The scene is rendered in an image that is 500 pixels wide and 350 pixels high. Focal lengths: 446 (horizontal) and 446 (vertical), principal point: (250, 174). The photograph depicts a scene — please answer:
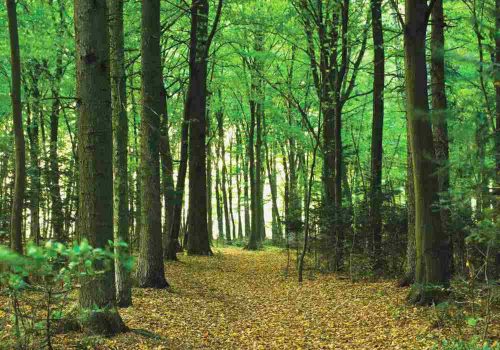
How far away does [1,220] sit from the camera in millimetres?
10820

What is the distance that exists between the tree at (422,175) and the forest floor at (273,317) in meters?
0.61

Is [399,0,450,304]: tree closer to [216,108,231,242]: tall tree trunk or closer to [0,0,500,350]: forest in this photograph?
[0,0,500,350]: forest

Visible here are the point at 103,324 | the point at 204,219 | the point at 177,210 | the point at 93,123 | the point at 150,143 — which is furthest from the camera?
the point at 204,219

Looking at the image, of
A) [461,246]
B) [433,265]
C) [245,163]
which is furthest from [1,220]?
[245,163]

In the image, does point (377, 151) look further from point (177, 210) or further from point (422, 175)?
point (177, 210)

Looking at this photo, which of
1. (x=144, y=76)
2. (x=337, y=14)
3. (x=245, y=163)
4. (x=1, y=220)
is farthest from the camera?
(x=245, y=163)

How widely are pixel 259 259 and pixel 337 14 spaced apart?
10.0 m

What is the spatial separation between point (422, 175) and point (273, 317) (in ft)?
12.5

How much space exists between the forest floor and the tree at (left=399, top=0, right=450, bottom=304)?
2.00 feet

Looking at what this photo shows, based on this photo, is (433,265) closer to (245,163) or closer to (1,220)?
(1,220)

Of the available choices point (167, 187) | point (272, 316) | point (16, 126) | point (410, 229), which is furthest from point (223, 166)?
point (16, 126)

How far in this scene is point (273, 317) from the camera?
8.57 metres

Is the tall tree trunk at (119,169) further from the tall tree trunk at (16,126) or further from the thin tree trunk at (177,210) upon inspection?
the thin tree trunk at (177,210)

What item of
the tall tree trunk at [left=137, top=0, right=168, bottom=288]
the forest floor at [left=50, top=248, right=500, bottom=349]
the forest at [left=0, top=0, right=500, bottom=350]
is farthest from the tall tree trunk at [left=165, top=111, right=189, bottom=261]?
the tall tree trunk at [left=137, top=0, right=168, bottom=288]
